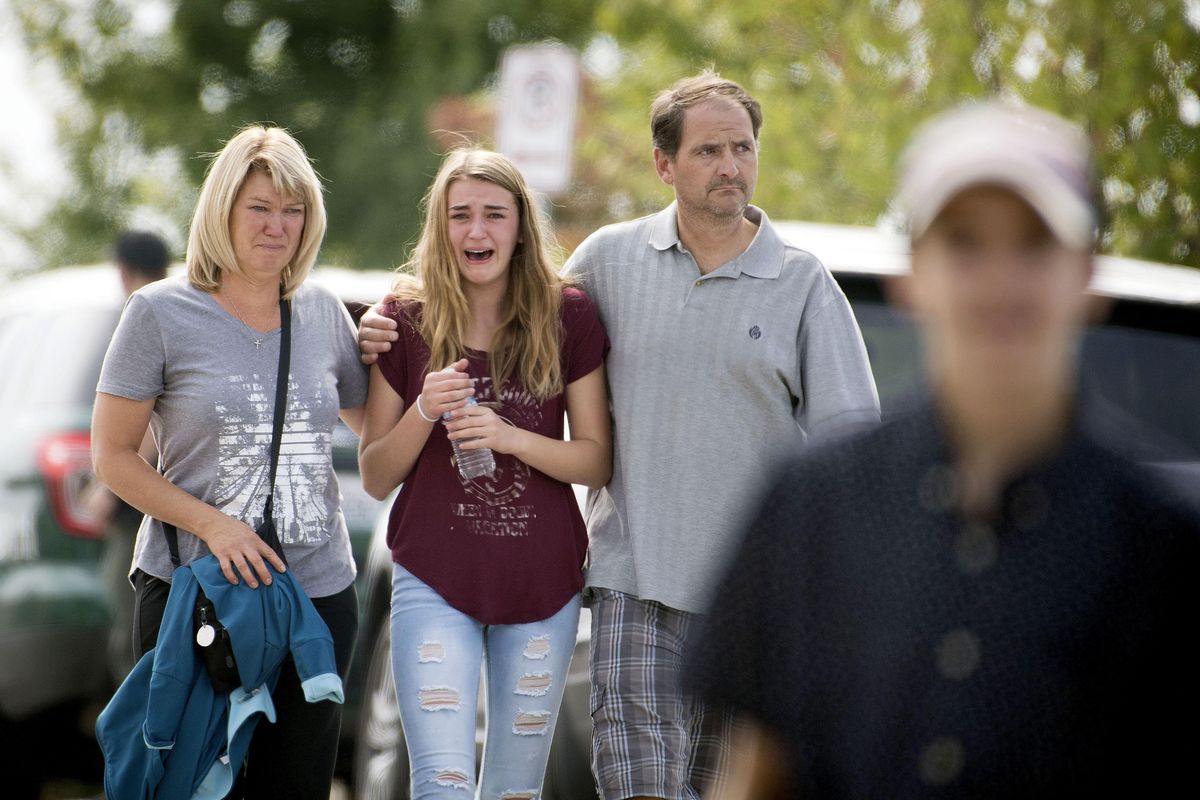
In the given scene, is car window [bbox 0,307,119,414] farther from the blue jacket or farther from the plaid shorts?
the plaid shorts

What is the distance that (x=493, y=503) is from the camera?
399 cm

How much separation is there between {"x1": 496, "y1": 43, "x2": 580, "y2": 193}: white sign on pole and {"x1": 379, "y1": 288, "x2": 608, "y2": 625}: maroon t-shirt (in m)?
4.62

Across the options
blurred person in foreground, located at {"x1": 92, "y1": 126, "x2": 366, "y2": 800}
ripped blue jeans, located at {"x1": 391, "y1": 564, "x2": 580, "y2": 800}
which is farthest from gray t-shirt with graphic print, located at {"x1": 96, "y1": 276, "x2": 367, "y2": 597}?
ripped blue jeans, located at {"x1": 391, "y1": 564, "x2": 580, "y2": 800}

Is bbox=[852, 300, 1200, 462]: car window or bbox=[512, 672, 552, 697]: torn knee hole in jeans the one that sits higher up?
bbox=[852, 300, 1200, 462]: car window

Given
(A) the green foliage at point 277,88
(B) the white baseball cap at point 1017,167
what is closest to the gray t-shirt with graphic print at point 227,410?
(B) the white baseball cap at point 1017,167

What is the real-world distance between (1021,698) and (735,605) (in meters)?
0.37

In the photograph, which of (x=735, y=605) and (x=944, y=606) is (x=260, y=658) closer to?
(x=735, y=605)

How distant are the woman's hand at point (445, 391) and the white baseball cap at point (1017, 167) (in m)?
2.18

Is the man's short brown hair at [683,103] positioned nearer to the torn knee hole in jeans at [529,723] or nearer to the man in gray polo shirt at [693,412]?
the man in gray polo shirt at [693,412]

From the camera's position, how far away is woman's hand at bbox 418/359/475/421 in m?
3.84

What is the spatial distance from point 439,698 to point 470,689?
8 centimetres

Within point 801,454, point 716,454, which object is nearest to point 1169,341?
point 716,454

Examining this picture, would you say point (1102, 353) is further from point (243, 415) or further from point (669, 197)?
point (669, 197)

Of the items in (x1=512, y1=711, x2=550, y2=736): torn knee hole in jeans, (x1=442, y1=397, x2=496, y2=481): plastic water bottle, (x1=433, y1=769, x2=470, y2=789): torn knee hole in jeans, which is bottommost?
(x1=433, y1=769, x2=470, y2=789): torn knee hole in jeans
